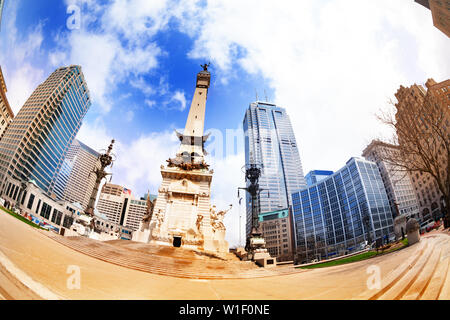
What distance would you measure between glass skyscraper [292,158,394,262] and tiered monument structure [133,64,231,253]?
2947 centimetres

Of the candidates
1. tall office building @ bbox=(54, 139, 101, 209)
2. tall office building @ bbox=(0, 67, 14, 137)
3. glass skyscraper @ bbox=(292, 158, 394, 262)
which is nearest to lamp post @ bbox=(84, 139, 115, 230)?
tall office building @ bbox=(0, 67, 14, 137)

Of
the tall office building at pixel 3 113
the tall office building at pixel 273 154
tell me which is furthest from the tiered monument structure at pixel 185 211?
the tall office building at pixel 273 154

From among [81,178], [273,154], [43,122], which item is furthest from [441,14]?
[81,178]

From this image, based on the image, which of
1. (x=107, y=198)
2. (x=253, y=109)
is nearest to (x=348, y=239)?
(x=253, y=109)

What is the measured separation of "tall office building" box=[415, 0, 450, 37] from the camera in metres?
21.6

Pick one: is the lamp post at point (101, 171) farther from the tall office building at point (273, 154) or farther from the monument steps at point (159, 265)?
the tall office building at point (273, 154)

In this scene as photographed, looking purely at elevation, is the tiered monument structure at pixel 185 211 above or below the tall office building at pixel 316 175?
below

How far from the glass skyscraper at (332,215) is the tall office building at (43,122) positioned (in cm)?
4012

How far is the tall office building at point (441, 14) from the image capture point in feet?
70.8

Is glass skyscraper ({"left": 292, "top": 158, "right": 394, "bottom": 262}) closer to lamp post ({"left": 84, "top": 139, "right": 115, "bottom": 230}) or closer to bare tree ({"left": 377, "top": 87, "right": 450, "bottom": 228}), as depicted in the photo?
bare tree ({"left": 377, "top": 87, "right": 450, "bottom": 228})

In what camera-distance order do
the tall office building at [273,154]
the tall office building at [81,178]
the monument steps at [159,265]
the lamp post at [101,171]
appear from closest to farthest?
the monument steps at [159,265]
the lamp post at [101,171]
the tall office building at [273,154]
the tall office building at [81,178]

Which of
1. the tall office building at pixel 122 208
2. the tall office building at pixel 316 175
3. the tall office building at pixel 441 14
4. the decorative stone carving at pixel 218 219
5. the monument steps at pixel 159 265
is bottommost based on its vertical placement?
the monument steps at pixel 159 265

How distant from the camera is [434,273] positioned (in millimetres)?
2619
